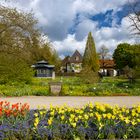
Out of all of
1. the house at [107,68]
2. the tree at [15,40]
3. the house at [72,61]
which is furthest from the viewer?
the house at [72,61]

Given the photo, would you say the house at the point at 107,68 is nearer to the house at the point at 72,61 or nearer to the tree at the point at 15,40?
the house at the point at 72,61

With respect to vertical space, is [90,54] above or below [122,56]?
below

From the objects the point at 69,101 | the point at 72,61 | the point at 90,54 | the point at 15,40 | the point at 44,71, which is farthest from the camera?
the point at 72,61

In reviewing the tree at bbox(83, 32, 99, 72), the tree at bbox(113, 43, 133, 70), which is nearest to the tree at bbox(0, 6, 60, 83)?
the tree at bbox(83, 32, 99, 72)

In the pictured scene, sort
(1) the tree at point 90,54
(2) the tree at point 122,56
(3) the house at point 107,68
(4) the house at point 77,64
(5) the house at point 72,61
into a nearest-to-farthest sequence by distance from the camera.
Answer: (1) the tree at point 90,54 → (2) the tree at point 122,56 → (3) the house at point 107,68 → (4) the house at point 77,64 → (5) the house at point 72,61

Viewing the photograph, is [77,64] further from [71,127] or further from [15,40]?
[71,127]

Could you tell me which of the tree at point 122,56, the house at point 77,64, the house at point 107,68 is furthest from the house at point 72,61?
the tree at point 122,56

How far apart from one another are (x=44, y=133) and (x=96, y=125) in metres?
1.27

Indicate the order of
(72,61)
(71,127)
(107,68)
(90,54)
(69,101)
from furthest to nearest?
(107,68) → (72,61) → (90,54) → (69,101) → (71,127)

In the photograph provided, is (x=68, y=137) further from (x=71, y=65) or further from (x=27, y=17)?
(x=71, y=65)

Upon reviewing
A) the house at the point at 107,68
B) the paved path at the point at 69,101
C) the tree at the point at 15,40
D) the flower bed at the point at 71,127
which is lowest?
the flower bed at the point at 71,127

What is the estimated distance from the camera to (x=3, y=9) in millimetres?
27750

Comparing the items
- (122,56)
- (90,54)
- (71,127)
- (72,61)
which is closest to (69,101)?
(71,127)

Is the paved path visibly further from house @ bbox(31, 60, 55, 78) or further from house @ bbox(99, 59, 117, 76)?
house @ bbox(99, 59, 117, 76)
